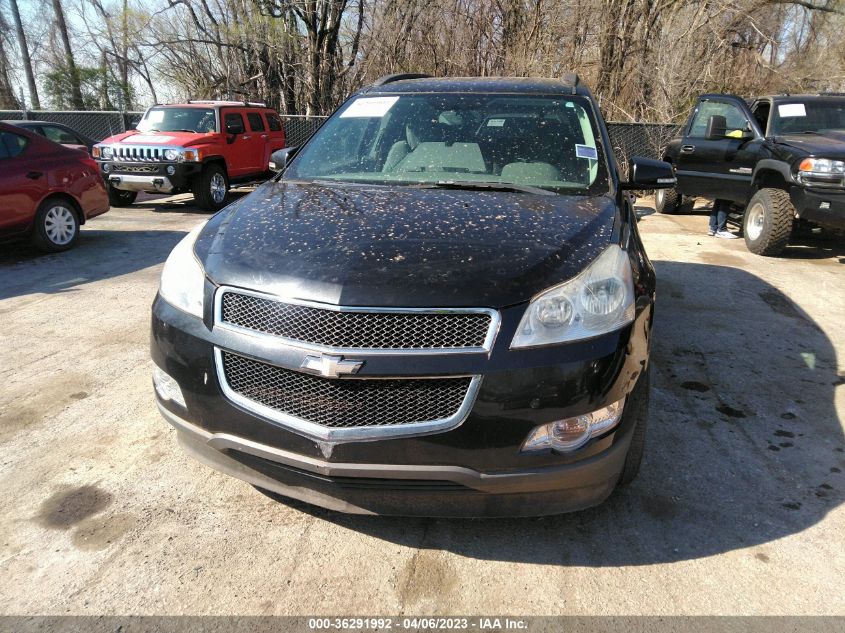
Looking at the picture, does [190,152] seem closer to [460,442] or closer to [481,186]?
[481,186]

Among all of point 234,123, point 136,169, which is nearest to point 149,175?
point 136,169

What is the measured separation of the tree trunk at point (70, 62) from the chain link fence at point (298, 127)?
6.60 metres

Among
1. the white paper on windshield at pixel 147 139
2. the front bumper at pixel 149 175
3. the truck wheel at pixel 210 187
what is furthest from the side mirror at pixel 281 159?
the white paper on windshield at pixel 147 139

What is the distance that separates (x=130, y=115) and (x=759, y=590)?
60.4 feet

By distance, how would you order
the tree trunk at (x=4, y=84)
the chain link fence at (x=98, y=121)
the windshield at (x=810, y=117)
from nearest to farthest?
the windshield at (x=810, y=117)
the chain link fence at (x=98, y=121)
the tree trunk at (x=4, y=84)

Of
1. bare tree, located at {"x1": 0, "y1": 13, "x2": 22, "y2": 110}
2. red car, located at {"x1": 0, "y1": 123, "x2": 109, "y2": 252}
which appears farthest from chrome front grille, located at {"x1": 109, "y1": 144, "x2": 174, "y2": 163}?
bare tree, located at {"x1": 0, "y1": 13, "x2": 22, "y2": 110}

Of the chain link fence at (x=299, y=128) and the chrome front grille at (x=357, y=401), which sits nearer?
the chrome front grille at (x=357, y=401)

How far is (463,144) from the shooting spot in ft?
11.4

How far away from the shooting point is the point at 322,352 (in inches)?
79.3

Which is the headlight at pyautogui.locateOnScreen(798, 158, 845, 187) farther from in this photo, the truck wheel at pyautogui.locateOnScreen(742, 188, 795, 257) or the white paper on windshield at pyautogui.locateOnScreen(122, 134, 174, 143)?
the white paper on windshield at pyautogui.locateOnScreen(122, 134, 174, 143)

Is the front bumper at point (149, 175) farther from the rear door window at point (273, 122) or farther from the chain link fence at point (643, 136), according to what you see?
the chain link fence at point (643, 136)

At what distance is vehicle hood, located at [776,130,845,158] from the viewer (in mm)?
6555

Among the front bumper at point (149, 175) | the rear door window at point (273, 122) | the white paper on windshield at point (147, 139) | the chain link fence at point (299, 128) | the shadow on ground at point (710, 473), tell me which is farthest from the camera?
the chain link fence at point (299, 128)

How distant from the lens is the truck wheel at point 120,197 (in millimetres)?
11398
